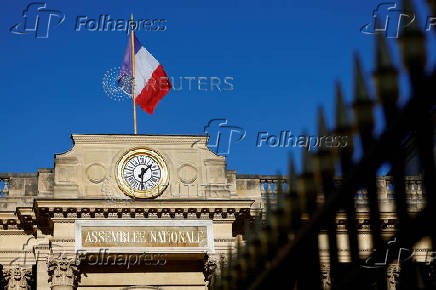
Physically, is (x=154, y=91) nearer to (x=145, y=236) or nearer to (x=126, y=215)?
(x=126, y=215)

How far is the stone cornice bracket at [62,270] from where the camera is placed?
102ft

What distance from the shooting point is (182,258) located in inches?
1282

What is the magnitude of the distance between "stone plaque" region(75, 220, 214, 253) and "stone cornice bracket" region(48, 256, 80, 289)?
24.5 inches

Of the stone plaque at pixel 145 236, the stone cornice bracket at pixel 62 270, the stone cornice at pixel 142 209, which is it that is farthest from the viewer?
the stone plaque at pixel 145 236

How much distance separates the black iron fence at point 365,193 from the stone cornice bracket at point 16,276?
28.2 metres

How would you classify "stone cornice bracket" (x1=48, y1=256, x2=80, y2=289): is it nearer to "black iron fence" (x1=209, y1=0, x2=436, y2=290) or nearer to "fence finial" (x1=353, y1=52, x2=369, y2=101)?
"black iron fence" (x1=209, y1=0, x2=436, y2=290)

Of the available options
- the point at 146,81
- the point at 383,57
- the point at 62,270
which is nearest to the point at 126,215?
the point at 62,270

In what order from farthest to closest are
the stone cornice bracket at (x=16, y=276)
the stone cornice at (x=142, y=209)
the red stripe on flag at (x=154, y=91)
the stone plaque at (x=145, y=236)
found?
the red stripe on flag at (x=154, y=91) < the stone cornice bracket at (x=16, y=276) < the stone plaque at (x=145, y=236) < the stone cornice at (x=142, y=209)

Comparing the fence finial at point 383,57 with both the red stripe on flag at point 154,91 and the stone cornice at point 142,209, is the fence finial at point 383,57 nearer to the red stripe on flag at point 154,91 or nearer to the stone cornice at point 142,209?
the stone cornice at point 142,209

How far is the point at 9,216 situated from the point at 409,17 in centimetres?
3044

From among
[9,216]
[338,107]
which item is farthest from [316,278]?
[9,216]

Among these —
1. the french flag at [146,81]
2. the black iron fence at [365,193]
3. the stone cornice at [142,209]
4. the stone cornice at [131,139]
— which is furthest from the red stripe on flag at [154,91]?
the black iron fence at [365,193]

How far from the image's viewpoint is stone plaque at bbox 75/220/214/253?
31328 mm

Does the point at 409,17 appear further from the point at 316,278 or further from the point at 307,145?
the point at 316,278
